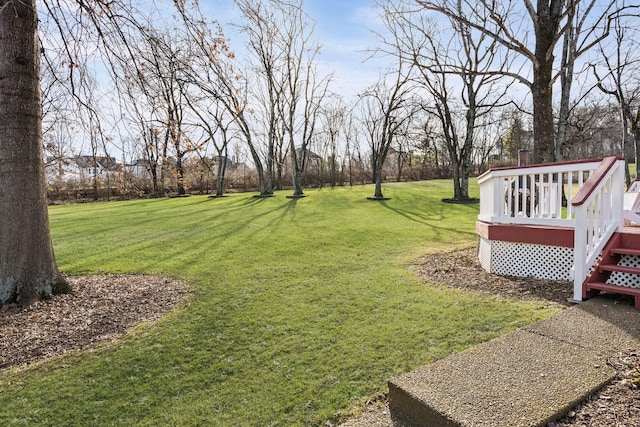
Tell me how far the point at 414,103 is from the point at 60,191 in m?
22.9

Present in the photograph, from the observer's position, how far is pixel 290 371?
103 inches

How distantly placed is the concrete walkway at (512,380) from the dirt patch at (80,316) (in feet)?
9.15

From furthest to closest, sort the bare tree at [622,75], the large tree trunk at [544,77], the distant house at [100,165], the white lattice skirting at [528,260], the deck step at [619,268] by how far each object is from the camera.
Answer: the bare tree at [622,75] → the large tree trunk at [544,77] → the distant house at [100,165] → the white lattice skirting at [528,260] → the deck step at [619,268]

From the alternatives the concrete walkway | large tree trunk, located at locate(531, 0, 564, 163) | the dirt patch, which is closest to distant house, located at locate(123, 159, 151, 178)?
the dirt patch

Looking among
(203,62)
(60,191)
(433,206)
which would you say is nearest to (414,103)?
(433,206)

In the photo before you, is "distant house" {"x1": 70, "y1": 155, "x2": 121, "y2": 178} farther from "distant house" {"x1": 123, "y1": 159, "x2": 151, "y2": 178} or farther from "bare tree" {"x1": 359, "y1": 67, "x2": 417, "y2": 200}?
"bare tree" {"x1": 359, "y1": 67, "x2": 417, "y2": 200}

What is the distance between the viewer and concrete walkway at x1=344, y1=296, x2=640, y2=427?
1.81 m

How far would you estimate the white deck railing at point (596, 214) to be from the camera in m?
3.65

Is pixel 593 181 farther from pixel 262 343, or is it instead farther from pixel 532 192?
pixel 262 343

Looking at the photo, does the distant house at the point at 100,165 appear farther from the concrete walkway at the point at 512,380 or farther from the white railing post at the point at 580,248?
the white railing post at the point at 580,248

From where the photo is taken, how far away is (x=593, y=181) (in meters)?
3.70

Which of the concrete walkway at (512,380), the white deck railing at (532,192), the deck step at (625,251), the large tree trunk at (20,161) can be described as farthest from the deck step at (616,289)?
the large tree trunk at (20,161)

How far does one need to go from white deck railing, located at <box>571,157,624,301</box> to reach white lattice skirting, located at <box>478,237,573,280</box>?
537 mm

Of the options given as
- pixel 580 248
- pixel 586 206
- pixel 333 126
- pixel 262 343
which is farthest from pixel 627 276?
pixel 333 126
